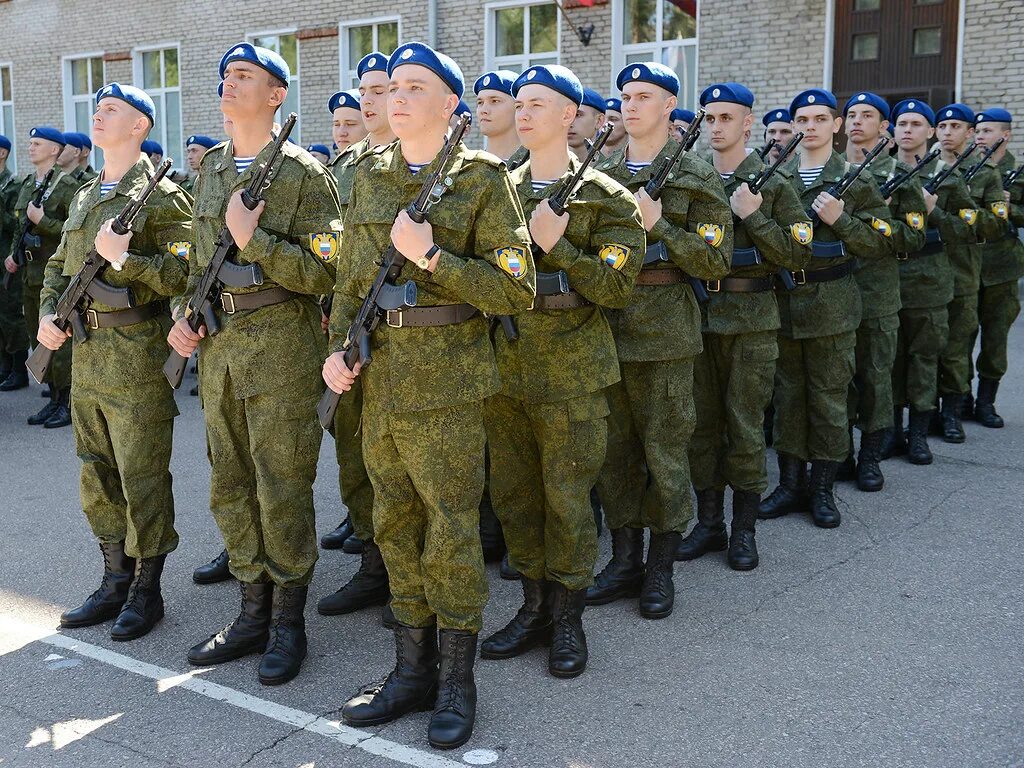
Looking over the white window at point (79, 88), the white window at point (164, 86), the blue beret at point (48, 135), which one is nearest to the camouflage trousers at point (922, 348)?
the blue beret at point (48, 135)

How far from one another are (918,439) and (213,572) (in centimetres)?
440

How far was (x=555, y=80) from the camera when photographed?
3.71m

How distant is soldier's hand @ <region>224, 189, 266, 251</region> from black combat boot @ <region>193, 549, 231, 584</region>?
1.76 meters

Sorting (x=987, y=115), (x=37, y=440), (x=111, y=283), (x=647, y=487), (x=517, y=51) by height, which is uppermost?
(x=517, y=51)

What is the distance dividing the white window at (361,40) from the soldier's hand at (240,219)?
13.0m

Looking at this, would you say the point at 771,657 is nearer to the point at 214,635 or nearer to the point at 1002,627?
A: the point at 1002,627

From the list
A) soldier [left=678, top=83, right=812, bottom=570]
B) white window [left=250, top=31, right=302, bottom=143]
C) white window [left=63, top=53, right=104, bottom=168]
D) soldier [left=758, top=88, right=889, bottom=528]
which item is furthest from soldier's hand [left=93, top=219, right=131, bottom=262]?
white window [left=63, top=53, right=104, bottom=168]

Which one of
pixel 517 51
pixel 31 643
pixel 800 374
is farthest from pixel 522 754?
pixel 517 51

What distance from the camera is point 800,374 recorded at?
5.87 m

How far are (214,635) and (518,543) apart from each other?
119cm

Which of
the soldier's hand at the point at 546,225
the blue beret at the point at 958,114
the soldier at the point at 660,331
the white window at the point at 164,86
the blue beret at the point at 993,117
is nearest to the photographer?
the soldier's hand at the point at 546,225

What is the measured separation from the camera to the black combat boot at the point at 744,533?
16.3 ft

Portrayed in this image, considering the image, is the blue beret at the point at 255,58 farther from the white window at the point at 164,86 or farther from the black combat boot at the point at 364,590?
the white window at the point at 164,86

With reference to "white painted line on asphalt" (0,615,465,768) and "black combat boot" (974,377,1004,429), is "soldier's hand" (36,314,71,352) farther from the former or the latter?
"black combat boot" (974,377,1004,429)
